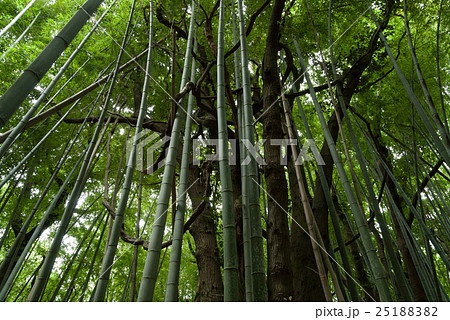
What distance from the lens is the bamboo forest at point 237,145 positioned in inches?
46.3

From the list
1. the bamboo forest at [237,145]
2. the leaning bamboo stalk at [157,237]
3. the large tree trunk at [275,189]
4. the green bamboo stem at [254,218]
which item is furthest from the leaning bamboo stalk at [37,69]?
the large tree trunk at [275,189]

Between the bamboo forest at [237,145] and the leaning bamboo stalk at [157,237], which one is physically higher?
the bamboo forest at [237,145]

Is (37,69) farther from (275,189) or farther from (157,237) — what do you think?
(275,189)

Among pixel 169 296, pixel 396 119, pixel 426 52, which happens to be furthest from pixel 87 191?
pixel 426 52

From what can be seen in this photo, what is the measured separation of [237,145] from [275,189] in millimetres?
481

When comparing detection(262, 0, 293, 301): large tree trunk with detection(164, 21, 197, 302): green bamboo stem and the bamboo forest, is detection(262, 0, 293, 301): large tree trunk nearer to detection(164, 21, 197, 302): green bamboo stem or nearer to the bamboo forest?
the bamboo forest

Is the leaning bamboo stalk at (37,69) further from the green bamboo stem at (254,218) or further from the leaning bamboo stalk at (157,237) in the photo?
the green bamboo stem at (254,218)

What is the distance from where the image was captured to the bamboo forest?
118 centimetres

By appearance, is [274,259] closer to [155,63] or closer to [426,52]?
[155,63]

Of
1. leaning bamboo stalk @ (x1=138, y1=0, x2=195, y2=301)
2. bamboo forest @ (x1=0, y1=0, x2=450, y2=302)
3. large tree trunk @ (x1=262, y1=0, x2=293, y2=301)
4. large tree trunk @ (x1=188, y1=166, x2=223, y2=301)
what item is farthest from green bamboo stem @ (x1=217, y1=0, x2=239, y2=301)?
large tree trunk @ (x1=188, y1=166, x2=223, y2=301)
